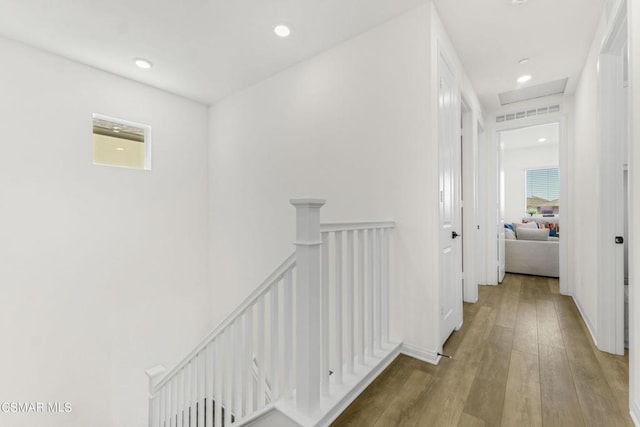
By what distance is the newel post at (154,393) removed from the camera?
2.49 metres

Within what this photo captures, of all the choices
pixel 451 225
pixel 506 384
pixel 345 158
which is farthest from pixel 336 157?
pixel 506 384

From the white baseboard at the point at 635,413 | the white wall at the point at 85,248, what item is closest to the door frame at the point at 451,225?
the white baseboard at the point at 635,413

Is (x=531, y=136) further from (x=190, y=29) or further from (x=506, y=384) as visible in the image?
(x=190, y=29)

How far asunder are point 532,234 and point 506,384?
12.4ft

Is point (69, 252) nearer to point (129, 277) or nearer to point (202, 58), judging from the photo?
point (129, 277)

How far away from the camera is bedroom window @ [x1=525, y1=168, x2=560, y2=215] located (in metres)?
7.11

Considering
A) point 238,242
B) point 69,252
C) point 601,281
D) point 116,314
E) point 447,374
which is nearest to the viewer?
point 447,374

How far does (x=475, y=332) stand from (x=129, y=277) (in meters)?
3.80

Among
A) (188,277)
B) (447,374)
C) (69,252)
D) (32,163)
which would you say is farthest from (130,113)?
(447,374)

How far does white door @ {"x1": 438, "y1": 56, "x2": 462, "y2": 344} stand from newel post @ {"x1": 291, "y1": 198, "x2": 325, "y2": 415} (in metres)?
1.22

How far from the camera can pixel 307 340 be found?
135 cm

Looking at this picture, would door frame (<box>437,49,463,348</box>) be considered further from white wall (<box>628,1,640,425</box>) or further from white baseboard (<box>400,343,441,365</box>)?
white wall (<box>628,1,640,425</box>)

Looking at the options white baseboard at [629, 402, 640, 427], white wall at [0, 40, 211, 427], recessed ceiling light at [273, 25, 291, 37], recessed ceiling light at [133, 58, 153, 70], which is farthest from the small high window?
→ white baseboard at [629, 402, 640, 427]

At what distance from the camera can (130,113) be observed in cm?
335
